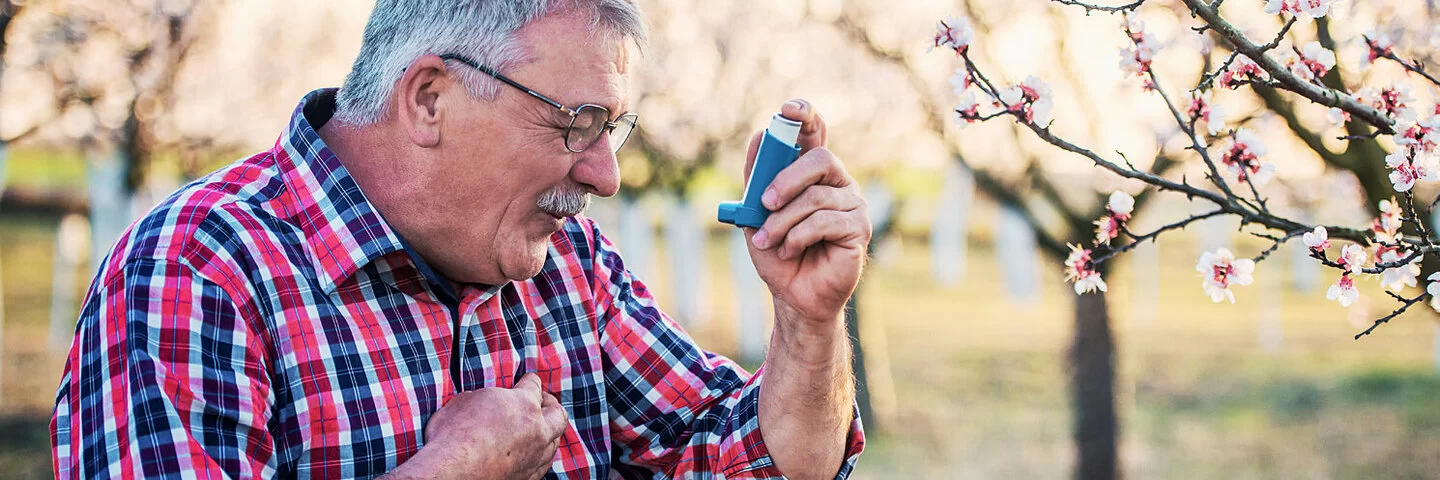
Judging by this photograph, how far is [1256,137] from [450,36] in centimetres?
149

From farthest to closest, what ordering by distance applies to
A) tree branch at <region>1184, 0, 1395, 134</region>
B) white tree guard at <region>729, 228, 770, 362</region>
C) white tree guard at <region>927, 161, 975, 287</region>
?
white tree guard at <region>927, 161, 975, 287</region>, white tree guard at <region>729, 228, 770, 362</region>, tree branch at <region>1184, 0, 1395, 134</region>

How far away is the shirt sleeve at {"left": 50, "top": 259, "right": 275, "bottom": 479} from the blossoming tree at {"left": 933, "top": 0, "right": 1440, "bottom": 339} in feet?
4.42

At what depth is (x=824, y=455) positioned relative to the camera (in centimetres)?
223

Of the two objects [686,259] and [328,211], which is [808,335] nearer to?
[328,211]

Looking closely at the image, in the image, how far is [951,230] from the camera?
20531 millimetres

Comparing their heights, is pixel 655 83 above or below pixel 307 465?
above

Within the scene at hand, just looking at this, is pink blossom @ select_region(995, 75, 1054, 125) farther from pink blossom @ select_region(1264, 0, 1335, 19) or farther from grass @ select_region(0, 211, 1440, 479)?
grass @ select_region(0, 211, 1440, 479)

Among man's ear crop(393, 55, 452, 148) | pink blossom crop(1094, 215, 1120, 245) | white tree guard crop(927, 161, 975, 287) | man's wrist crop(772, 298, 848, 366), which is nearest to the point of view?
man's ear crop(393, 55, 452, 148)

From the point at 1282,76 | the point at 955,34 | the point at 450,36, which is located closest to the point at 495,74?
the point at 450,36

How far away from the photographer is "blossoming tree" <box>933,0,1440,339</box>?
6.03 ft

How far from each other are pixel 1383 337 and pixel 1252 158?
16.1 metres

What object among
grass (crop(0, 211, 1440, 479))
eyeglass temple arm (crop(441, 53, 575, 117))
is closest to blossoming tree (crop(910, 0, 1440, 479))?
eyeglass temple arm (crop(441, 53, 575, 117))

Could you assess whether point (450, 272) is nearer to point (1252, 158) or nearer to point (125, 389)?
point (125, 389)

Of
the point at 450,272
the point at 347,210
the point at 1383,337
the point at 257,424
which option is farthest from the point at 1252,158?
the point at 1383,337
